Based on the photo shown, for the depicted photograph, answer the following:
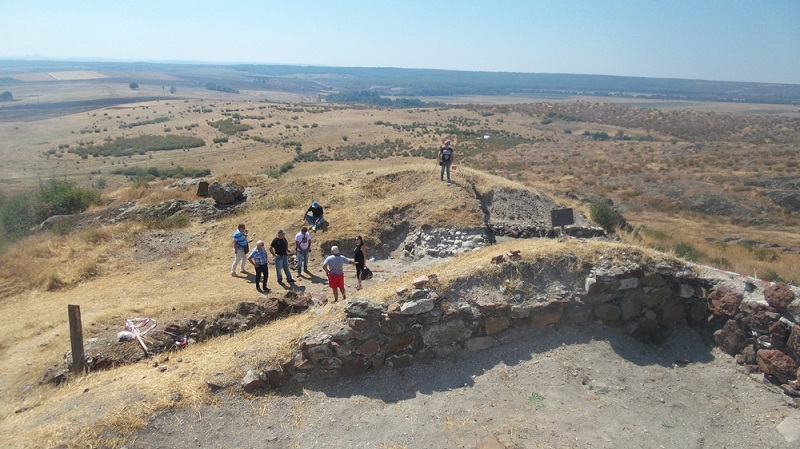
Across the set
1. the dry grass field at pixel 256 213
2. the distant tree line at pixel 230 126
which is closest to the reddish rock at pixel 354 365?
the dry grass field at pixel 256 213

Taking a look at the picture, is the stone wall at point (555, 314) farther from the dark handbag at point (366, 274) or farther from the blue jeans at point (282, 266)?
the blue jeans at point (282, 266)

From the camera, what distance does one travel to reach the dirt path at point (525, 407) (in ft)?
25.8

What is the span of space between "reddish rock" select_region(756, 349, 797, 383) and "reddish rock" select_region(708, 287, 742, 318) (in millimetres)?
938

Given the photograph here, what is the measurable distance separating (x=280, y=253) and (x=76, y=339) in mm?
5667

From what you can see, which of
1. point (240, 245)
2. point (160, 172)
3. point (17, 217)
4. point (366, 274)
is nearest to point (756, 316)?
point (366, 274)

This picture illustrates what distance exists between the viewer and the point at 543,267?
10672mm

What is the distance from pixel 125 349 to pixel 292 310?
367 centimetres

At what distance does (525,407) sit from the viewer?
8.46m

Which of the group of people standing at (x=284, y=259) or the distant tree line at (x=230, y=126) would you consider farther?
the distant tree line at (x=230, y=126)

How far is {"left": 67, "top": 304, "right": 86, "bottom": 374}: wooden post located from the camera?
31.7 ft

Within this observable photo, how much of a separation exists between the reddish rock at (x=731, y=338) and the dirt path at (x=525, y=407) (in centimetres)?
22

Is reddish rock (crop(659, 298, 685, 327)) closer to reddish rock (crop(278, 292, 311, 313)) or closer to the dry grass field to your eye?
the dry grass field

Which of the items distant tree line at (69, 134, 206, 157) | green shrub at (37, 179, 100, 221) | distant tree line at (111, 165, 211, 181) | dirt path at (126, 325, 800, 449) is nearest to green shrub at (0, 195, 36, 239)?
green shrub at (37, 179, 100, 221)

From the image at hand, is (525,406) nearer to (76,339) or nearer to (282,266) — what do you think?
(282,266)
